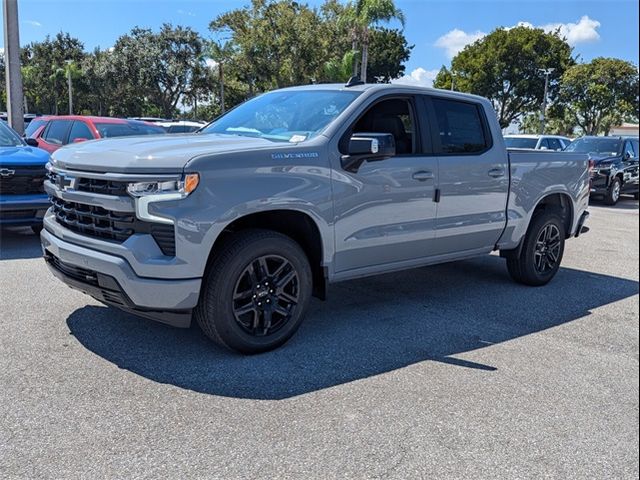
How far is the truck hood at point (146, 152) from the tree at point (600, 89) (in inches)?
1762

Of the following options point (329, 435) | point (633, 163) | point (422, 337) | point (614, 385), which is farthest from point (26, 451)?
point (633, 163)

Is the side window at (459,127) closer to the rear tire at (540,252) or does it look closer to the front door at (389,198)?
the front door at (389,198)

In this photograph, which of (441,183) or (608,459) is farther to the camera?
(441,183)

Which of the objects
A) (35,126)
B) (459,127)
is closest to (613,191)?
(459,127)

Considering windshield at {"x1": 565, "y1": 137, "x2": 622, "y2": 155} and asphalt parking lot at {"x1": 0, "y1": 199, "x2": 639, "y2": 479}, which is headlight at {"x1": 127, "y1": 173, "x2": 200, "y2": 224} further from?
windshield at {"x1": 565, "y1": 137, "x2": 622, "y2": 155}

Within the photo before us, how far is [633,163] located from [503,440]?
53.7 feet

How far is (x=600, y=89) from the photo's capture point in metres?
43.0

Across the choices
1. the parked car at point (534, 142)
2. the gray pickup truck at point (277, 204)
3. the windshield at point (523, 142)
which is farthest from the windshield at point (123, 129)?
the windshield at point (523, 142)

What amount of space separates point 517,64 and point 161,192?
160 ft

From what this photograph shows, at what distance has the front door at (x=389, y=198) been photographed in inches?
177

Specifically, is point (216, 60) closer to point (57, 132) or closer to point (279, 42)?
point (279, 42)

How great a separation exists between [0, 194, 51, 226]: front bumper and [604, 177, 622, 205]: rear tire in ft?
47.4

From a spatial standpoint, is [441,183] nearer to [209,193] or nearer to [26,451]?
[209,193]

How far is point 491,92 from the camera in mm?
48625
